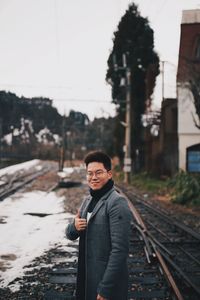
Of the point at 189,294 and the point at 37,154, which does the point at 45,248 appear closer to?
the point at 189,294

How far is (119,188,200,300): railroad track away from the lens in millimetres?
5337

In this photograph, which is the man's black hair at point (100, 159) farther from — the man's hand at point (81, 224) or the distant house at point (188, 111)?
the distant house at point (188, 111)

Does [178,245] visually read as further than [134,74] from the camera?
No

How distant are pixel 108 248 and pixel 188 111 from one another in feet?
65.4

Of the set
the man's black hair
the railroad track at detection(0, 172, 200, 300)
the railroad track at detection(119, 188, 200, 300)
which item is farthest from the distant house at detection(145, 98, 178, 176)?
the man's black hair

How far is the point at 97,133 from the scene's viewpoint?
71625 millimetres

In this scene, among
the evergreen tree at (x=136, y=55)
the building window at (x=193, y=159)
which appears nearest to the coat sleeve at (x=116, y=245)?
the building window at (x=193, y=159)

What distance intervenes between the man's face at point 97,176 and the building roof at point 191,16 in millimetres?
19942

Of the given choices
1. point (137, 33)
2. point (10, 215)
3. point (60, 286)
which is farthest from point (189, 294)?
point (137, 33)

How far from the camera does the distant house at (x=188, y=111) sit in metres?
20.8

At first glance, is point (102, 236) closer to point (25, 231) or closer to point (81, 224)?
point (81, 224)

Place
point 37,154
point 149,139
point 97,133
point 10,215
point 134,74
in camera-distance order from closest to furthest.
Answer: point 10,215 < point 149,139 < point 134,74 < point 37,154 < point 97,133

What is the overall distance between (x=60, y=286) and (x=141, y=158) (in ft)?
83.0

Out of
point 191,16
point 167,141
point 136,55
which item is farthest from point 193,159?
point 136,55
